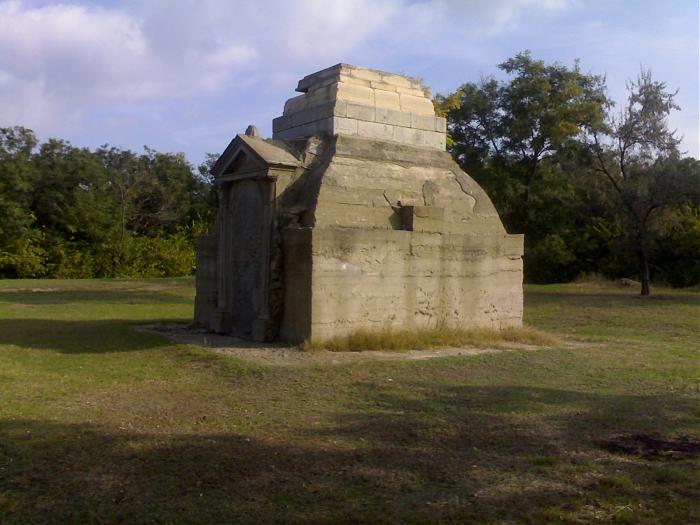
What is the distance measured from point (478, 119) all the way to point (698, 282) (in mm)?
10241

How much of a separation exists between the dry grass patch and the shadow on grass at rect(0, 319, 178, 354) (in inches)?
98.3

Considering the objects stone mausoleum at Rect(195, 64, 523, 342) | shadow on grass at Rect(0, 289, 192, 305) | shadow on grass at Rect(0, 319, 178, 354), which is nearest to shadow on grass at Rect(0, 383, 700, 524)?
stone mausoleum at Rect(195, 64, 523, 342)

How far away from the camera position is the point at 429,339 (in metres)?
10.1

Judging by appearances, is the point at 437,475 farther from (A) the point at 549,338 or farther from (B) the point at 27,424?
(A) the point at 549,338

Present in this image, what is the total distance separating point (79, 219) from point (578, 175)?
20.2m

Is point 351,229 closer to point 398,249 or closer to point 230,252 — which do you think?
point 398,249

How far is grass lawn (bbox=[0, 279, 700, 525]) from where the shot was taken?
13.3 feet

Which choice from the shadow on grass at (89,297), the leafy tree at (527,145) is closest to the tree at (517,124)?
the leafy tree at (527,145)

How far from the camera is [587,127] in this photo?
80.2 ft

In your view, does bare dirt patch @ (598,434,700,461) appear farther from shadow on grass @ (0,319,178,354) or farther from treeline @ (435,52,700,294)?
treeline @ (435,52,700,294)

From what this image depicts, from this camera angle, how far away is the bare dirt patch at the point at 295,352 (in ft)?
28.5

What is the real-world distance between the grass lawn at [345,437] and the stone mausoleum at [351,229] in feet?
4.40

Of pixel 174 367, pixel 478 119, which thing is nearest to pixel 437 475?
pixel 174 367

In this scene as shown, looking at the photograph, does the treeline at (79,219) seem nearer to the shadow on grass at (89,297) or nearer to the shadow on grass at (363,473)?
the shadow on grass at (89,297)
